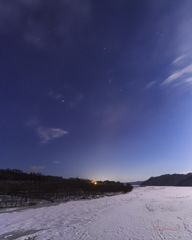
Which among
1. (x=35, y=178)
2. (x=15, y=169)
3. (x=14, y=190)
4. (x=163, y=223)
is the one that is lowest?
(x=163, y=223)

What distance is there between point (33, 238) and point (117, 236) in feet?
20.4

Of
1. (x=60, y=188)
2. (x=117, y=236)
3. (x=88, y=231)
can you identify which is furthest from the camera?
(x=60, y=188)

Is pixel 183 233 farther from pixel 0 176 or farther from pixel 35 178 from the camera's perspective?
pixel 35 178

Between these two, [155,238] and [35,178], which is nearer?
[155,238]

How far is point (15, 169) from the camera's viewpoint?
128m

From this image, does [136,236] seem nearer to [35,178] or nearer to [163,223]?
[163,223]

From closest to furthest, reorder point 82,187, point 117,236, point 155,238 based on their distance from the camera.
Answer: point 155,238
point 117,236
point 82,187

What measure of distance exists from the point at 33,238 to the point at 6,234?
146 inches

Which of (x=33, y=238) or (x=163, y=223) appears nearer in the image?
(x=33, y=238)

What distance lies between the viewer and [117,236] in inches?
440

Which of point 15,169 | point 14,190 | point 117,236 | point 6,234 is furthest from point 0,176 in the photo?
point 117,236

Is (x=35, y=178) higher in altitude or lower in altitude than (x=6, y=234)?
higher

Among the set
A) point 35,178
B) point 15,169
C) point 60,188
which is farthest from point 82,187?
point 15,169

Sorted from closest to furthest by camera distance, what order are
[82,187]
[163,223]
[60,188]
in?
1. [163,223]
2. [60,188]
3. [82,187]
